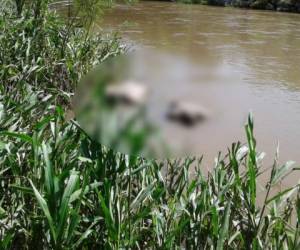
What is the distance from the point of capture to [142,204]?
8.00ft

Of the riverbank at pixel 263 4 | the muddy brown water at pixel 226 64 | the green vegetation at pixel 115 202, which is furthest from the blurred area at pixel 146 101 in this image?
the riverbank at pixel 263 4

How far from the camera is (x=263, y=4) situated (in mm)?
22203

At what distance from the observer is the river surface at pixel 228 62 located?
134 centimetres

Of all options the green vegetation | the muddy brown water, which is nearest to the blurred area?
the muddy brown water

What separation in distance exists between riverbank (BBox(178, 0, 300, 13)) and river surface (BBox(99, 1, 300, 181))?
3.82 ft

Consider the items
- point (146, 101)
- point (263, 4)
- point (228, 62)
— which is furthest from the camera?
point (263, 4)

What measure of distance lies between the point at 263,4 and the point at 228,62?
2093 centimetres

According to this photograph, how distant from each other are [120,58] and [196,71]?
0.22m

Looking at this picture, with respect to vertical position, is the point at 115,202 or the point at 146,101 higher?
the point at 146,101

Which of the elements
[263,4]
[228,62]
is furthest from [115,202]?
[263,4]

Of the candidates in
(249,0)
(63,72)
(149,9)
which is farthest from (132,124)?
(249,0)

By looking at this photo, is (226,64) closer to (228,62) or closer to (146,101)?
(146,101)

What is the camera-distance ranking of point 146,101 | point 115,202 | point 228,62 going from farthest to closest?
point 228,62 → point 115,202 → point 146,101

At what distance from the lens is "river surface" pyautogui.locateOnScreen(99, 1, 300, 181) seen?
1.34 metres
